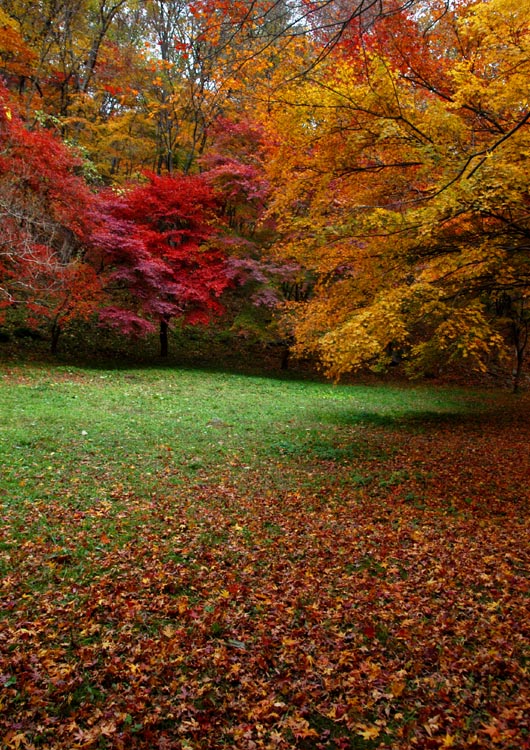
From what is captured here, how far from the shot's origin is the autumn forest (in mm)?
2551

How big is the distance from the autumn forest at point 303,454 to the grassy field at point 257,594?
0.07ft

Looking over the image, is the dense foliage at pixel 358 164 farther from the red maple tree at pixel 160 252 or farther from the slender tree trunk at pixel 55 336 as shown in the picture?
the slender tree trunk at pixel 55 336

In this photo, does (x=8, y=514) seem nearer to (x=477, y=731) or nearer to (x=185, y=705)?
(x=185, y=705)

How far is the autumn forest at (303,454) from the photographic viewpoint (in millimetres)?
2551

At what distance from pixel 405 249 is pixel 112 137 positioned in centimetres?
1610

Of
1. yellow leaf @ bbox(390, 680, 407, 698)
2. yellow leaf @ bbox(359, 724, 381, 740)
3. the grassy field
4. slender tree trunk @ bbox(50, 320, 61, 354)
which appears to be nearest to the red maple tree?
slender tree trunk @ bbox(50, 320, 61, 354)

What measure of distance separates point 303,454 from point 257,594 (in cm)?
440

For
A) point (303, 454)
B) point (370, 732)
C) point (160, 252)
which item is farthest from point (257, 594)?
point (160, 252)

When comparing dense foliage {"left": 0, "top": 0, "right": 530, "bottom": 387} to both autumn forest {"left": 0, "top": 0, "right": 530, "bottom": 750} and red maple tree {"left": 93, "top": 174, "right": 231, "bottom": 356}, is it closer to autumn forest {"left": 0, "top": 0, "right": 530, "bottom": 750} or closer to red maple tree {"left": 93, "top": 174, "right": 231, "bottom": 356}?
autumn forest {"left": 0, "top": 0, "right": 530, "bottom": 750}

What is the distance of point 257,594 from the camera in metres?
3.58

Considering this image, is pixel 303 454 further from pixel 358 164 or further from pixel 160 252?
pixel 160 252

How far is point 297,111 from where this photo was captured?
5844 millimetres

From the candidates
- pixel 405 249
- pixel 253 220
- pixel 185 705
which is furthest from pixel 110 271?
pixel 185 705

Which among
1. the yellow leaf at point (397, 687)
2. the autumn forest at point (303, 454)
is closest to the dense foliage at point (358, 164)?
the autumn forest at point (303, 454)
